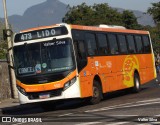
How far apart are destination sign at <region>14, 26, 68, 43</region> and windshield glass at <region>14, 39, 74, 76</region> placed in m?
0.31

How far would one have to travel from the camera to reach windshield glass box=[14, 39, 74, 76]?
18134 millimetres

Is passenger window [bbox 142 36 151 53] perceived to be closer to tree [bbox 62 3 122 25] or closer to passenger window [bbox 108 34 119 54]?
passenger window [bbox 108 34 119 54]

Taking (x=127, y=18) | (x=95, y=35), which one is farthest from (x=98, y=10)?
(x=95, y=35)

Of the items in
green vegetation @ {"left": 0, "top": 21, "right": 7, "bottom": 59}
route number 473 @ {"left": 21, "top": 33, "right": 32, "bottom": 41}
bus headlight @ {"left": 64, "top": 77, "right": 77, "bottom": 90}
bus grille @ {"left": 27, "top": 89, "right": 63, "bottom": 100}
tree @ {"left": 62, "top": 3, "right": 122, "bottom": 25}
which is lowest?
bus grille @ {"left": 27, "top": 89, "right": 63, "bottom": 100}

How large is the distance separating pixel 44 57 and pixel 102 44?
12.2 ft

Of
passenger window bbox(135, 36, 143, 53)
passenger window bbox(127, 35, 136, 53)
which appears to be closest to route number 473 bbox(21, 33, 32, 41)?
passenger window bbox(127, 35, 136, 53)

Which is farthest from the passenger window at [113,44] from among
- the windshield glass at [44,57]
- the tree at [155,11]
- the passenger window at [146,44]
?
the tree at [155,11]

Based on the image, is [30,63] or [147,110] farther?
[30,63]

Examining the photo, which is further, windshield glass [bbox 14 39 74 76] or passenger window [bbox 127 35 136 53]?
passenger window [bbox 127 35 136 53]

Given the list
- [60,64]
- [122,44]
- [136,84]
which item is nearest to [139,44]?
[136,84]

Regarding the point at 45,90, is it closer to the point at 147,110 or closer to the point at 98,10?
the point at 147,110

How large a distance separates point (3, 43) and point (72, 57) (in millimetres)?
32113

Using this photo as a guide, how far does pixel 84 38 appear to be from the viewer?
64.4ft

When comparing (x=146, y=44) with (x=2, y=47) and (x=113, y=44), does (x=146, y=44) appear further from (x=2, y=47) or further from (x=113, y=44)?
(x=2, y=47)
